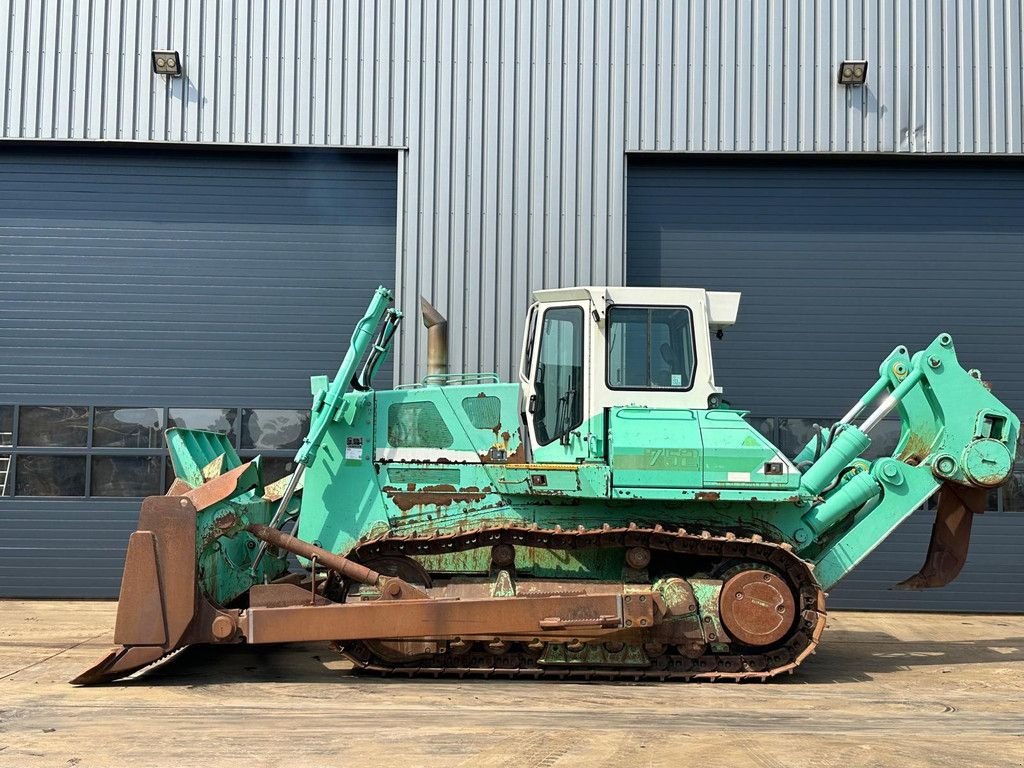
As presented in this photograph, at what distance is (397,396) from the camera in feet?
29.3

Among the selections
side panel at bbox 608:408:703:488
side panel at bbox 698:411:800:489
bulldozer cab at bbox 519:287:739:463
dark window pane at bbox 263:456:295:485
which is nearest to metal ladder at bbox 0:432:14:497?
dark window pane at bbox 263:456:295:485

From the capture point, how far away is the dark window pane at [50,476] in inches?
506

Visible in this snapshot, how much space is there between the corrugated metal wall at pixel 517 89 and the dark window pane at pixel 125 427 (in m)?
3.55

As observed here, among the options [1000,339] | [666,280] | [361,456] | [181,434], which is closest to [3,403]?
[181,434]

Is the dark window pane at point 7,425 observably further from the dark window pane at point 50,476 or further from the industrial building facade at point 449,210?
the dark window pane at point 50,476

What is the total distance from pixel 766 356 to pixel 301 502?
22.0 feet

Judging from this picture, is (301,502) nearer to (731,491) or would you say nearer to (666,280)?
(731,491)

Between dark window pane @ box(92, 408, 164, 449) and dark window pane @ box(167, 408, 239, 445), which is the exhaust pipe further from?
dark window pane @ box(92, 408, 164, 449)

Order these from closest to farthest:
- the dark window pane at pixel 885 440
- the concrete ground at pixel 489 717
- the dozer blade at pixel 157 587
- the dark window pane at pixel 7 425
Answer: the concrete ground at pixel 489 717 < the dozer blade at pixel 157 587 < the dark window pane at pixel 885 440 < the dark window pane at pixel 7 425

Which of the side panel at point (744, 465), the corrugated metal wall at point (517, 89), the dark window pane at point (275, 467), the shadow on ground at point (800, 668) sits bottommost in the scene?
the shadow on ground at point (800, 668)

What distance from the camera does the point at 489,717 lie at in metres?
6.95

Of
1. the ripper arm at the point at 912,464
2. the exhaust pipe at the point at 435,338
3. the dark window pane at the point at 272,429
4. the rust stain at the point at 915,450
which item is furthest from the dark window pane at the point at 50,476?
the rust stain at the point at 915,450

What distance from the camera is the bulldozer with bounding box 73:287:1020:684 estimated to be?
26.1ft

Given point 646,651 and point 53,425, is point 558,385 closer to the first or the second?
point 646,651
